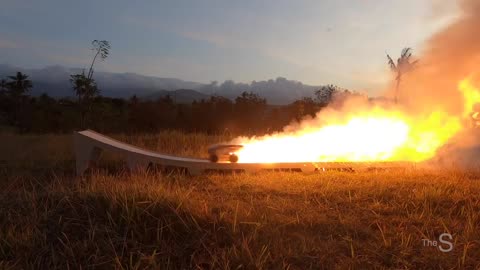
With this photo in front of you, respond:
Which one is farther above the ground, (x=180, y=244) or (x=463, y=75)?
(x=463, y=75)

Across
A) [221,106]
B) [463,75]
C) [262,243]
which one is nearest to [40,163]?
[262,243]

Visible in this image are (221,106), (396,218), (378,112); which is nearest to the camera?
(396,218)

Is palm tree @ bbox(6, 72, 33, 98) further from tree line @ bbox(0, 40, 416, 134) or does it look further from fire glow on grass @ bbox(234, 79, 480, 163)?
fire glow on grass @ bbox(234, 79, 480, 163)

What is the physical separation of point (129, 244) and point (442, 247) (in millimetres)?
2983

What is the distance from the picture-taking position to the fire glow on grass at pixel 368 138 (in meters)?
8.14

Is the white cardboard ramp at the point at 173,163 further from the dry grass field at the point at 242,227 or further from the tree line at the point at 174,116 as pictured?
the tree line at the point at 174,116

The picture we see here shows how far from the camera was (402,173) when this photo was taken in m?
7.19

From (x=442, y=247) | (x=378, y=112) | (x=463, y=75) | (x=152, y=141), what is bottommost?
(x=442, y=247)

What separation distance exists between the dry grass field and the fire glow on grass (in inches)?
77.6

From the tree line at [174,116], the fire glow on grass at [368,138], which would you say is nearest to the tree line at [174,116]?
the tree line at [174,116]

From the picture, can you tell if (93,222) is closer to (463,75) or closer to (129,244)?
(129,244)

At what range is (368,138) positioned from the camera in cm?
840

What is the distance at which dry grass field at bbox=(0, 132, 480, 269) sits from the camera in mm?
3652

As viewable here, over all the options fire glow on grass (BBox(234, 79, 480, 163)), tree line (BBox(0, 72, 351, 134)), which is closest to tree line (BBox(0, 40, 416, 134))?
tree line (BBox(0, 72, 351, 134))
